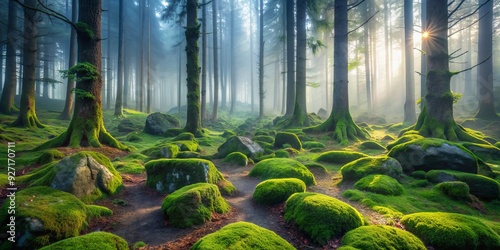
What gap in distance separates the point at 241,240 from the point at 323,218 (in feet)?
5.01

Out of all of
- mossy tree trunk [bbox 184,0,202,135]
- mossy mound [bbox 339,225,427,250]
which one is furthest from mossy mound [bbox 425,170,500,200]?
mossy tree trunk [bbox 184,0,202,135]

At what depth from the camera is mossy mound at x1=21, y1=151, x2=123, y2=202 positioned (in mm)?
4730

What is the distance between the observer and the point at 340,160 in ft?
29.0

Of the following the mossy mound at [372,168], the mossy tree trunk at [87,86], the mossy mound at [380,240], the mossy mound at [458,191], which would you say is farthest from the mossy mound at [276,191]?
the mossy tree trunk at [87,86]

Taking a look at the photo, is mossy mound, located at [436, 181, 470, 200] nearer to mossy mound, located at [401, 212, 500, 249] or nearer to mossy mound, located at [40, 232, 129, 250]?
mossy mound, located at [401, 212, 500, 249]

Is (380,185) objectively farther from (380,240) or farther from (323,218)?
(380,240)

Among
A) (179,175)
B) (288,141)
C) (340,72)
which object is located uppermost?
(340,72)

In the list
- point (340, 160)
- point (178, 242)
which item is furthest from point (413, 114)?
point (178, 242)

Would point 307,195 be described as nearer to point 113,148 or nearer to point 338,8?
point 113,148

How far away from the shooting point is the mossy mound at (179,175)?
5.82 metres

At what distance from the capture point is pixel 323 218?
383 cm

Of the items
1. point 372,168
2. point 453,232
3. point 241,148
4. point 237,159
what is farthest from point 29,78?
point 453,232

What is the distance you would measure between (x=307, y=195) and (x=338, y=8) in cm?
1252

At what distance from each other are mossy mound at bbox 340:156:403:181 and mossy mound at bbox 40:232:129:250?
574 cm
